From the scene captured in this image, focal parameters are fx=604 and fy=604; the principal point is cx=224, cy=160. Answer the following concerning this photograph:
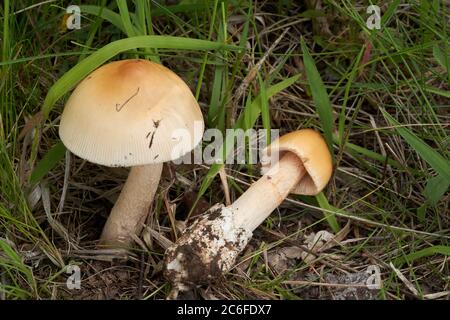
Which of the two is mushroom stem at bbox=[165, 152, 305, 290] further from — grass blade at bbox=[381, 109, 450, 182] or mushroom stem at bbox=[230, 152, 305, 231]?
grass blade at bbox=[381, 109, 450, 182]

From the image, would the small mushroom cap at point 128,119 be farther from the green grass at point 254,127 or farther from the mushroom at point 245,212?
the mushroom at point 245,212

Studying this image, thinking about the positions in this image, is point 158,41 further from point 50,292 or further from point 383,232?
point 383,232

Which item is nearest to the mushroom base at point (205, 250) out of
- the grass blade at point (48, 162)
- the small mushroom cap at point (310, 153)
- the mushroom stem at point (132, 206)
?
the mushroom stem at point (132, 206)

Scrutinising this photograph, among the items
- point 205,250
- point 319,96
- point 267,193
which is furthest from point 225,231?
point 319,96

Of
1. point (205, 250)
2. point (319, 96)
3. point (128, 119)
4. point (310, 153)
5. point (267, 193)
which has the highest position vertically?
point (128, 119)

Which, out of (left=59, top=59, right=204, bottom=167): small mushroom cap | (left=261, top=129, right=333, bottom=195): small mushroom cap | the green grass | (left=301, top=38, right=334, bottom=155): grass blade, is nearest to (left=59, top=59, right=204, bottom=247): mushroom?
(left=59, top=59, right=204, bottom=167): small mushroom cap

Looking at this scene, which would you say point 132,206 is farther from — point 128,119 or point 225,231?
point 128,119

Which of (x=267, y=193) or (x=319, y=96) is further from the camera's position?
(x=319, y=96)

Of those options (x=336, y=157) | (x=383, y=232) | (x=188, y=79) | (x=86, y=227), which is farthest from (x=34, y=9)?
(x=383, y=232)
